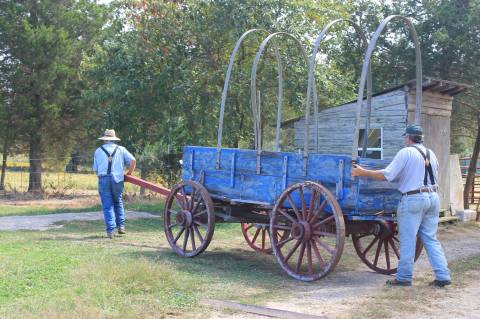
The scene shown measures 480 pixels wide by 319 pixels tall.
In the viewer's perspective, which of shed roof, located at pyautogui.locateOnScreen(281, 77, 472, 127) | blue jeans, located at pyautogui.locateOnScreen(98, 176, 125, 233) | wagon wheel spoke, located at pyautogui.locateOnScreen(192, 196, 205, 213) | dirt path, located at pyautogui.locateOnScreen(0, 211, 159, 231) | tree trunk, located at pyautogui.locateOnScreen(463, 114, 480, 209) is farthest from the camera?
tree trunk, located at pyautogui.locateOnScreen(463, 114, 480, 209)

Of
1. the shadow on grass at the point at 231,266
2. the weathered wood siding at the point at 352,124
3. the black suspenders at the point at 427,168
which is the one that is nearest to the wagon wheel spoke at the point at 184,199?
the shadow on grass at the point at 231,266

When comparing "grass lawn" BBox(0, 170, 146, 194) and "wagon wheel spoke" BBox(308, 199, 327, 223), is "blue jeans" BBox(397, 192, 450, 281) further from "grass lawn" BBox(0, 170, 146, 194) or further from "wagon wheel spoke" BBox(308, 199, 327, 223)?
"grass lawn" BBox(0, 170, 146, 194)

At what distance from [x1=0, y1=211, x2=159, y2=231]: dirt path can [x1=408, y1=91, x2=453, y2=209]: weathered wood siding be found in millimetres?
6576

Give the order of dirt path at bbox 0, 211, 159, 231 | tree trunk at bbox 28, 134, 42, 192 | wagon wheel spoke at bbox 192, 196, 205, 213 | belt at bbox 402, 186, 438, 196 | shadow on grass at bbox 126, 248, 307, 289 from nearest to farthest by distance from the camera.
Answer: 1. belt at bbox 402, 186, 438, 196
2. shadow on grass at bbox 126, 248, 307, 289
3. wagon wheel spoke at bbox 192, 196, 205, 213
4. dirt path at bbox 0, 211, 159, 231
5. tree trunk at bbox 28, 134, 42, 192

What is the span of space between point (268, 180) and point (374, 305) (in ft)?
8.07

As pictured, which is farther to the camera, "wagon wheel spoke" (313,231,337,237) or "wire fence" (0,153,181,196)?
"wire fence" (0,153,181,196)

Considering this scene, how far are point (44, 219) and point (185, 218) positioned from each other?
471cm

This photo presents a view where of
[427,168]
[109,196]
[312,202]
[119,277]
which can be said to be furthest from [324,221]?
[109,196]

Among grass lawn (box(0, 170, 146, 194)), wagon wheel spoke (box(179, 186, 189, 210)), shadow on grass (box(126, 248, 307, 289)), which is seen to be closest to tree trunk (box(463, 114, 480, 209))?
shadow on grass (box(126, 248, 307, 289))

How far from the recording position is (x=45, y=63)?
22.2 meters

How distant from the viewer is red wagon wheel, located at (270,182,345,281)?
6.91 meters

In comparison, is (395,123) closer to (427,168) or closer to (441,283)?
(427,168)

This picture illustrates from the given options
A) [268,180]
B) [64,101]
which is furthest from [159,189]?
[64,101]

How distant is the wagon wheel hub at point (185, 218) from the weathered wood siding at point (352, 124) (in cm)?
689
